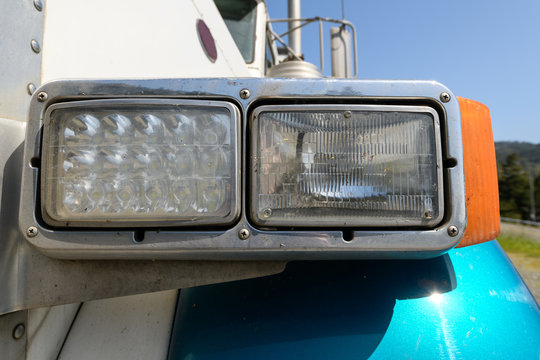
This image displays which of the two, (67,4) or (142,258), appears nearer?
(142,258)

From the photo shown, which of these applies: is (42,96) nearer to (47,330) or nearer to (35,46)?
(35,46)

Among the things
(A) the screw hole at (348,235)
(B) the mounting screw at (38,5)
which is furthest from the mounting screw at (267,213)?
(B) the mounting screw at (38,5)

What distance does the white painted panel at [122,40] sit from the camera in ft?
2.58

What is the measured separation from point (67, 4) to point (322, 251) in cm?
76

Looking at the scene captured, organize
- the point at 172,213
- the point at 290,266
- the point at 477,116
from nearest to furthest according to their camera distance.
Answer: the point at 172,213 < the point at 477,116 < the point at 290,266

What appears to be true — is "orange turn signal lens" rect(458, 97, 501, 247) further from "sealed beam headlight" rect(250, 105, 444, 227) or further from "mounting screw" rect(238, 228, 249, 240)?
"mounting screw" rect(238, 228, 249, 240)

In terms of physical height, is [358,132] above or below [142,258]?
above

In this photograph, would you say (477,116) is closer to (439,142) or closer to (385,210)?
(439,142)

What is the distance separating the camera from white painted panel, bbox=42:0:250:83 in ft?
2.58

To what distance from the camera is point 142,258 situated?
69 centimetres

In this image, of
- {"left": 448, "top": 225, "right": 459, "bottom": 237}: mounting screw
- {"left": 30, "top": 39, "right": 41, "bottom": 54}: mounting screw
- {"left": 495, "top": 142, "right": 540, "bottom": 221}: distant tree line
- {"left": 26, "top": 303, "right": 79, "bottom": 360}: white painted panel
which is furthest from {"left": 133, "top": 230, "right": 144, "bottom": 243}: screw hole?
{"left": 495, "top": 142, "right": 540, "bottom": 221}: distant tree line

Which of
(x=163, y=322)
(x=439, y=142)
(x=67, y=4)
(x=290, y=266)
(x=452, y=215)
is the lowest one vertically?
(x=163, y=322)

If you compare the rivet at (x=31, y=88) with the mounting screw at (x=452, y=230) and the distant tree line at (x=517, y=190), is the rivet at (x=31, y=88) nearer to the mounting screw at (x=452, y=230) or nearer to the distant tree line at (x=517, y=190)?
the mounting screw at (x=452, y=230)

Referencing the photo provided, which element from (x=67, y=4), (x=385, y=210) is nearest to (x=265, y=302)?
(x=385, y=210)
